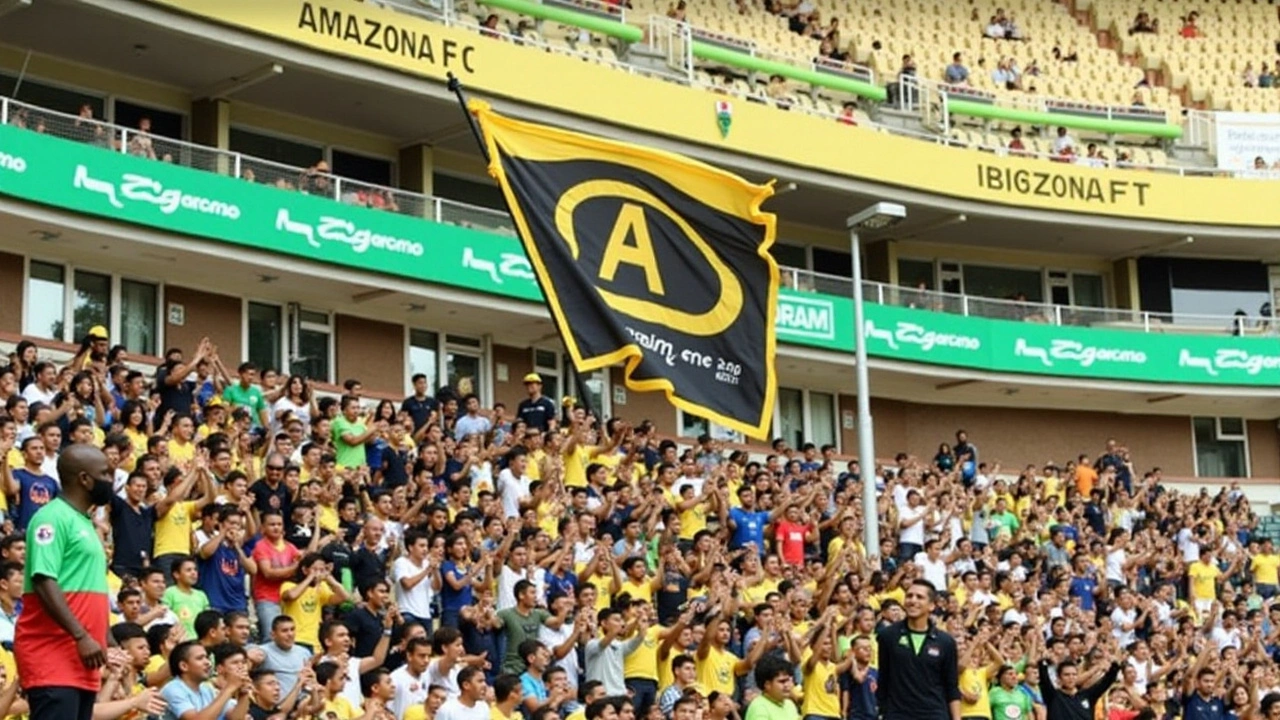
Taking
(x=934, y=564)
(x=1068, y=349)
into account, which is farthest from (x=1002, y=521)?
(x=1068, y=349)

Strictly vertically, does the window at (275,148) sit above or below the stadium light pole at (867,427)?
above

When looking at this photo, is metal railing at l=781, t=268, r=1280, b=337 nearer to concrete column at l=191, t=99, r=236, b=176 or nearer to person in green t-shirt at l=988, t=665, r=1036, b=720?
concrete column at l=191, t=99, r=236, b=176

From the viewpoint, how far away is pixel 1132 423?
35281 millimetres

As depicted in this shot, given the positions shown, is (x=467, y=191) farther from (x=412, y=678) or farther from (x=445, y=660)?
(x=412, y=678)

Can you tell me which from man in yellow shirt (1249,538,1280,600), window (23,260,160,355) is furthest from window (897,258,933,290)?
window (23,260,160,355)

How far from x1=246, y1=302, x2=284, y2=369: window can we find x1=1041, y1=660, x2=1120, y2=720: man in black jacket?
1217cm

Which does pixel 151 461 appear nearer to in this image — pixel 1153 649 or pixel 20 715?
pixel 20 715

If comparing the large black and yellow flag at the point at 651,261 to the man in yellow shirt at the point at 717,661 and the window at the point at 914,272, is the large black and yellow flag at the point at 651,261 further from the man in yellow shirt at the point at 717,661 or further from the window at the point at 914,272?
the window at the point at 914,272

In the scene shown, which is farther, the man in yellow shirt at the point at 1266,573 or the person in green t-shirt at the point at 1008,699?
the man in yellow shirt at the point at 1266,573

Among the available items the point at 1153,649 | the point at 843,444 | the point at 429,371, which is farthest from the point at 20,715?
the point at 843,444

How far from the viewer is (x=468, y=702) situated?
518 inches

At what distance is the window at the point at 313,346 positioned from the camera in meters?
25.9

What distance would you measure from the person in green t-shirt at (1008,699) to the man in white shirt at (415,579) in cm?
500

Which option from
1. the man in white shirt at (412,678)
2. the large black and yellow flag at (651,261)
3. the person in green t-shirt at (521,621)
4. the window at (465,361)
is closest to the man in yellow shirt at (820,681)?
the large black and yellow flag at (651,261)
